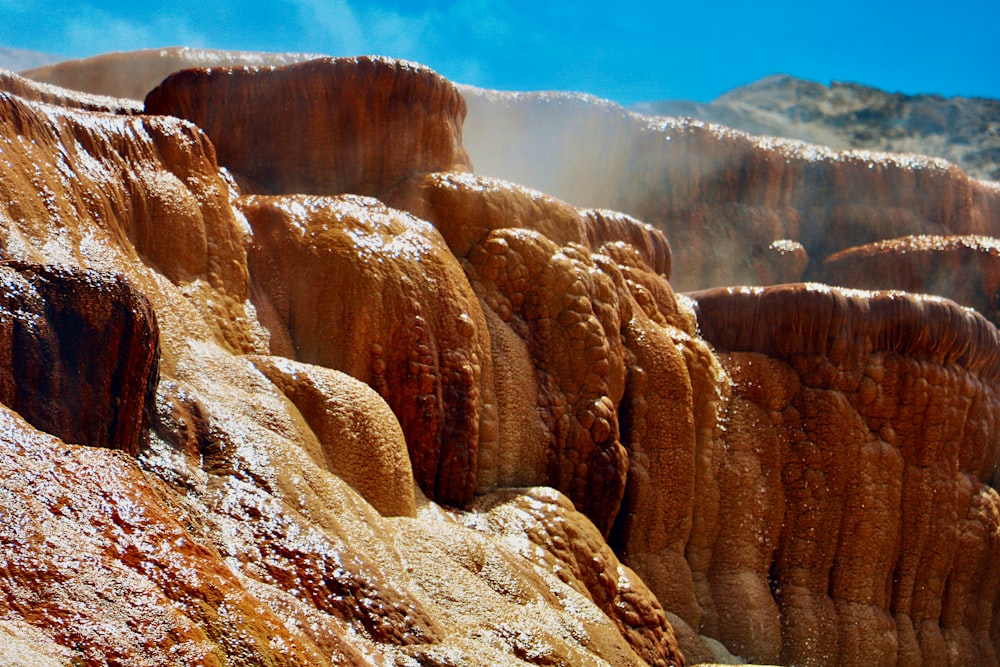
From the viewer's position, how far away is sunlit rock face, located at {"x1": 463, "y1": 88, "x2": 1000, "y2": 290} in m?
17.4

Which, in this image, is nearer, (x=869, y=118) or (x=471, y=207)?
(x=471, y=207)

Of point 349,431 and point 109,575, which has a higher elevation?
point 349,431

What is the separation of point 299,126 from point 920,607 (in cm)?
610

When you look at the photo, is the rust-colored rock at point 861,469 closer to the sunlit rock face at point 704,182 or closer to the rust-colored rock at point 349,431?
the rust-colored rock at point 349,431

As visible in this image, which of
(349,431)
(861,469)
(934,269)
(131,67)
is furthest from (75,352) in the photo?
(131,67)

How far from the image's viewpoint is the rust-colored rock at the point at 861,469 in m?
10.4

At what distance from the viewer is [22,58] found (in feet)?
84.6

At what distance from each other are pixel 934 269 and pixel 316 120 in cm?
907

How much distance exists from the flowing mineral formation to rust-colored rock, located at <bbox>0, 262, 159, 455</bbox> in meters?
0.01

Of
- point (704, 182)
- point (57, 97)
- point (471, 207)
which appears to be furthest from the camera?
point (704, 182)

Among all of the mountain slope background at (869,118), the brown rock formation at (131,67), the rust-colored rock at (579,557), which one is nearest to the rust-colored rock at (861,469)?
the rust-colored rock at (579,557)

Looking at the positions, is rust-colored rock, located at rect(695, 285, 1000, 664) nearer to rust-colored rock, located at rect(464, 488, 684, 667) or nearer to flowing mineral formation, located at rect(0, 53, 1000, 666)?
flowing mineral formation, located at rect(0, 53, 1000, 666)

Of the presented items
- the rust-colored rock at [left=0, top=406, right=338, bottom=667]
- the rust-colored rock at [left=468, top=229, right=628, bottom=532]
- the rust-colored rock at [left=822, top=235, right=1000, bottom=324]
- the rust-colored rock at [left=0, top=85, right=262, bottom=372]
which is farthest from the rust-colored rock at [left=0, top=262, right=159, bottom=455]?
the rust-colored rock at [left=822, top=235, right=1000, bottom=324]

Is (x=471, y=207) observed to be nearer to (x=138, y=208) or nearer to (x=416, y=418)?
(x=416, y=418)
